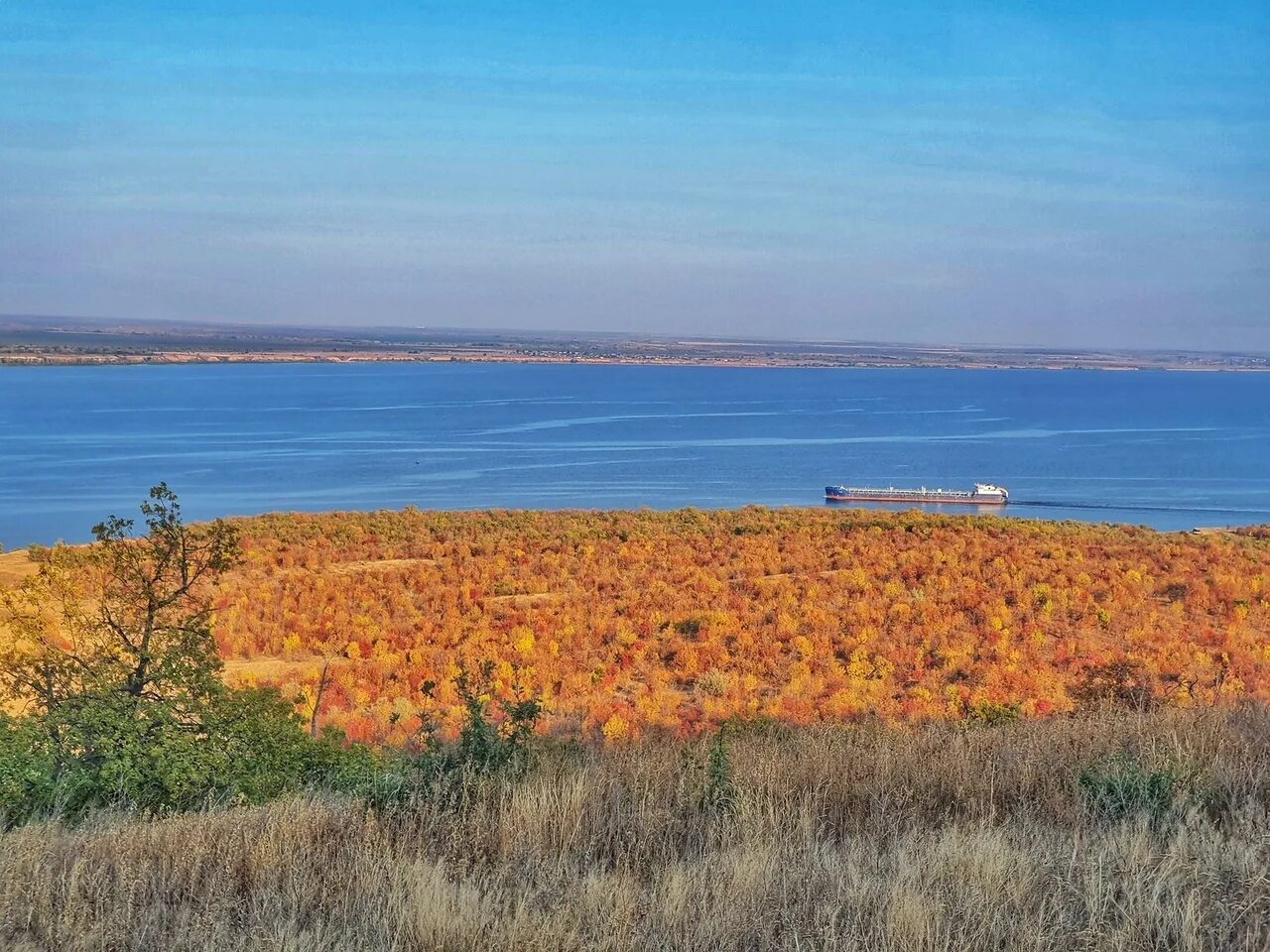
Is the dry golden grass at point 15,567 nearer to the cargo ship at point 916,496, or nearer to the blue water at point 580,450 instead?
the blue water at point 580,450

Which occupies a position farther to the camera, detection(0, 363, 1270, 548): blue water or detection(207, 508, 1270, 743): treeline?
detection(0, 363, 1270, 548): blue water

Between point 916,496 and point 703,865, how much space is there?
5676 cm

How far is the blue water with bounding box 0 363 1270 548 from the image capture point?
2232 inches

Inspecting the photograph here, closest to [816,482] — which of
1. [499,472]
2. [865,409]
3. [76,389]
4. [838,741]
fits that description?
[499,472]

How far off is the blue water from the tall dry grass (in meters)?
41.2

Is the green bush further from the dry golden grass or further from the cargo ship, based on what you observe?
Answer: the cargo ship

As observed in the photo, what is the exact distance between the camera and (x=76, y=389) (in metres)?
146

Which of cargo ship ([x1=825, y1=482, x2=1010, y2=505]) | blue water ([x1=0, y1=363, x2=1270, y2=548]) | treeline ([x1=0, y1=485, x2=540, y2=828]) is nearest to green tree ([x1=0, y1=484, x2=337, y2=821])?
treeline ([x1=0, y1=485, x2=540, y2=828])

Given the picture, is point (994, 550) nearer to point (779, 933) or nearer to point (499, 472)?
point (779, 933)

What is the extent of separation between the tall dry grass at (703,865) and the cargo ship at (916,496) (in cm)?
5204

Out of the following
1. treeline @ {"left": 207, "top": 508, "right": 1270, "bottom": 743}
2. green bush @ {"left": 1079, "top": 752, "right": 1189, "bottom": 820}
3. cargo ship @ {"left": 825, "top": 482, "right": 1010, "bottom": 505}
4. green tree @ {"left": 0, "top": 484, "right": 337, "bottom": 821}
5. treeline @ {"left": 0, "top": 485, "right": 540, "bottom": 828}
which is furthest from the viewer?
cargo ship @ {"left": 825, "top": 482, "right": 1010, "bottom": 505}

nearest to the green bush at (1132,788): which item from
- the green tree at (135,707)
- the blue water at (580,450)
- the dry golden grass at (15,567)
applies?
the green tree at (135,707)

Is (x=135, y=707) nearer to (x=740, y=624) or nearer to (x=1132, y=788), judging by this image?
(x=1132, y=788)

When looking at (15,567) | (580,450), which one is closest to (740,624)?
(15,567)
